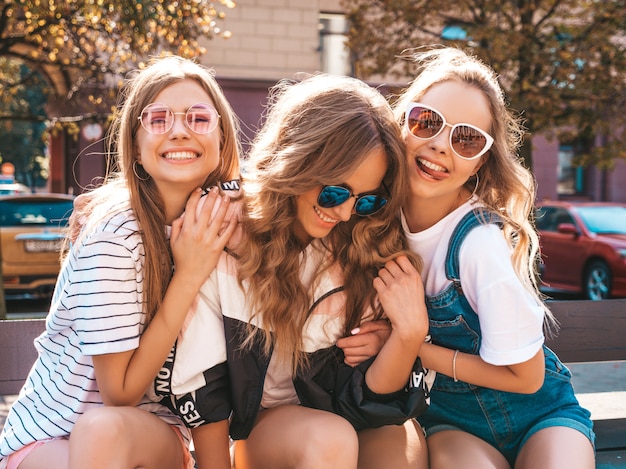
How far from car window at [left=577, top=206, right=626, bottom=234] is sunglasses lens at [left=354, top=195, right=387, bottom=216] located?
8.87m

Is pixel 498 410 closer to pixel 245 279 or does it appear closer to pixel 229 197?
pixel 245 279

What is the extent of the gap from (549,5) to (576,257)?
359 cm

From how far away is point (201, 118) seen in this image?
240 centimetres

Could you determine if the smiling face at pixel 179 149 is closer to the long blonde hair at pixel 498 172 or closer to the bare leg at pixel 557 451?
the long blonde hair at pixel 498 172

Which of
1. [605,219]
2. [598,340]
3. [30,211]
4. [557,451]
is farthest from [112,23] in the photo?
[605,219]

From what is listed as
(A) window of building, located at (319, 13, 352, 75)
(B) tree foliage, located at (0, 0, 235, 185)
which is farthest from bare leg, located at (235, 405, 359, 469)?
(A) window of building, located at (319, 13, 352, 75)

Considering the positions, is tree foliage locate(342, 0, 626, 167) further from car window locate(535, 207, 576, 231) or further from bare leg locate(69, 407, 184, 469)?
bare leg locate(69, 407, 184, 469)

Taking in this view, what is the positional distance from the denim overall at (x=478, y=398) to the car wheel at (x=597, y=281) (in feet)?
26.0

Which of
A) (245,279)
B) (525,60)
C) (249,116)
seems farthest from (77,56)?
(245,279)

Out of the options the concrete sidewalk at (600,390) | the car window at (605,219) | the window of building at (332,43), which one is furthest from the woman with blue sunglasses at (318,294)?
the window of building at (332,43)

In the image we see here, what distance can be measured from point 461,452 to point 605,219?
9051mm

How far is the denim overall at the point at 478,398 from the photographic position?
2.45 m

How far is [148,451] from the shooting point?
86.0 inches

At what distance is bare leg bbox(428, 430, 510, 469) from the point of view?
2.44m
